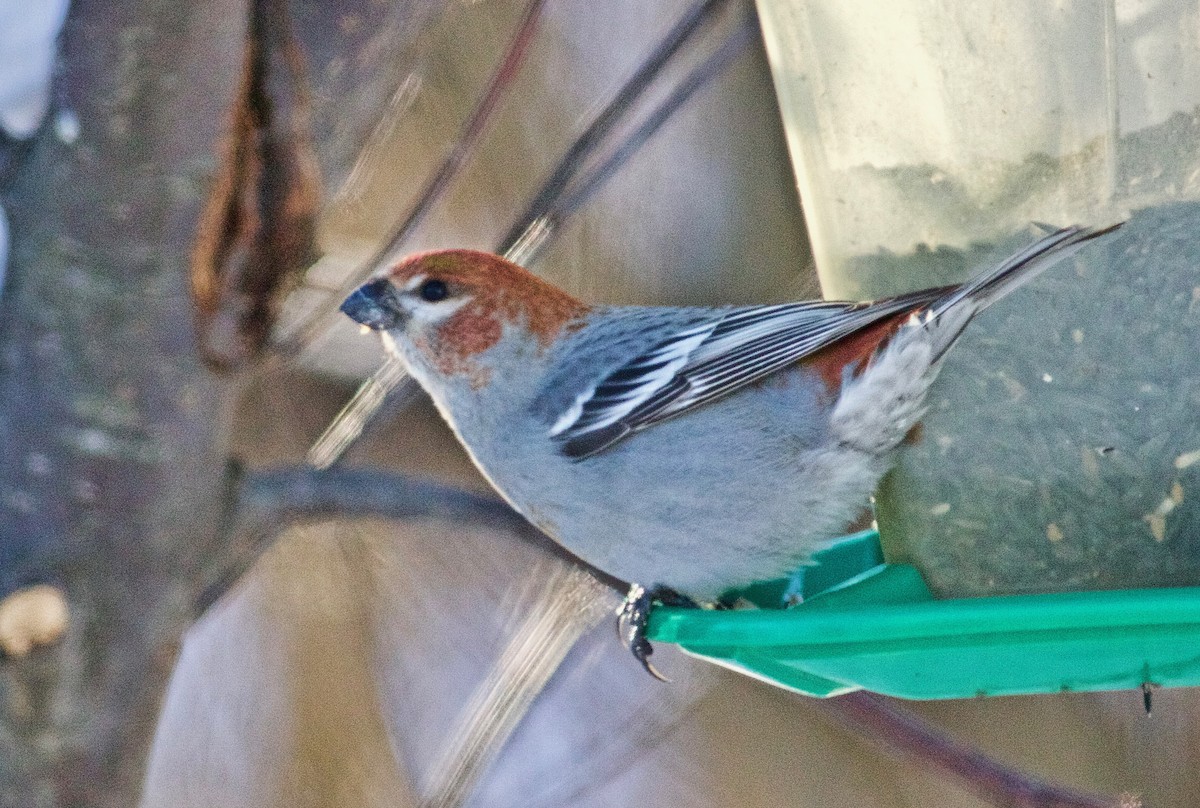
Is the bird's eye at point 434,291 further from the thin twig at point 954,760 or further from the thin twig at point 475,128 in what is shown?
the thin twig at point 954,760

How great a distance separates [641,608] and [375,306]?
3.21ft

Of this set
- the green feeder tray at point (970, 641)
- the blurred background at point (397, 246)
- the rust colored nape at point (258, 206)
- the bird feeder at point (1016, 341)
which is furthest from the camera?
the rust colored nape at point (258, 206)

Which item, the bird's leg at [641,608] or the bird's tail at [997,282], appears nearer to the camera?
the bird's tail at [997,282]

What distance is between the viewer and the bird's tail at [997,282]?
251 cm

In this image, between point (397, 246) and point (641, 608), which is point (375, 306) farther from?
point (641, 608)

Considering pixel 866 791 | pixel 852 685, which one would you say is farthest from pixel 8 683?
pixel 866 791

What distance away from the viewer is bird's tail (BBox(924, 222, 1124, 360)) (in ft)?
8.23

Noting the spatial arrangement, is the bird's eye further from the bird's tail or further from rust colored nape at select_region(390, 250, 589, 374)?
the bird's tail

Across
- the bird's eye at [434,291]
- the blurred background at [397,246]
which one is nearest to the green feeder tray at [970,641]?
the blurred background at [397,246]

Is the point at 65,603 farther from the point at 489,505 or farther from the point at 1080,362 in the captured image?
the point at 1080,362

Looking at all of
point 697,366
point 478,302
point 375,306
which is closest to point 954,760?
point 697,366

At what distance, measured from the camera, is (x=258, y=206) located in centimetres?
351

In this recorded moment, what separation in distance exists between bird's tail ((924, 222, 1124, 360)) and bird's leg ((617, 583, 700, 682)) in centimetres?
81

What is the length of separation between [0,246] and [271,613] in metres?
2.68
